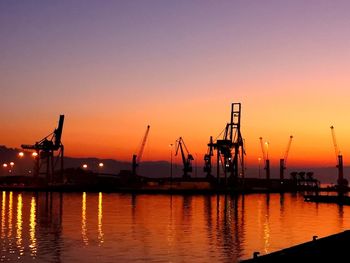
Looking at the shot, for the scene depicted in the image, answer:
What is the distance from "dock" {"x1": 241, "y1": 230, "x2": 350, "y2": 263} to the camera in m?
24.0

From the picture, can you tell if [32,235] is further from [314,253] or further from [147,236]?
[314,253]

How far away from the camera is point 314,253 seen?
25.9m

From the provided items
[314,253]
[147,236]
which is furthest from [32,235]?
[314,253]

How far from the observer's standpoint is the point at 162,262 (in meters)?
34.4

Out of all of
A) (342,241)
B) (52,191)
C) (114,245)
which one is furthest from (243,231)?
(52,191)

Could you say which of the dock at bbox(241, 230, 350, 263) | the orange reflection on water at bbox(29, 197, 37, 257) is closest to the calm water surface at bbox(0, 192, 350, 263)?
the orange reflection on water at bbox(29, 197, 37, 257)

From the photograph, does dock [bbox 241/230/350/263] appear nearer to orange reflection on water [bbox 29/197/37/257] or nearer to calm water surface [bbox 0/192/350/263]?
calm water surface [bbox 0/192/350/263]

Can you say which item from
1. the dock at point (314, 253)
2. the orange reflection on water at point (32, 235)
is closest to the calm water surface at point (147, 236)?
the orange reflection on water at point (32, 235)

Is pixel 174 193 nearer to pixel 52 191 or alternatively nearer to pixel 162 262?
pixel 52 191

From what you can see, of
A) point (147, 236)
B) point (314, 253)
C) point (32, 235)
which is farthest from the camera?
point (147, 236)

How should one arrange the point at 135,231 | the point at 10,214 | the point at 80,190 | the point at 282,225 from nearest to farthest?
the point at 135,231 → the point at 282,225 → the point at 10,214 → the point at 80,190

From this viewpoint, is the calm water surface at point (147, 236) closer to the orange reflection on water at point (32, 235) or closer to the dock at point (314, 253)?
the orange reflection on water at point (32, 235)

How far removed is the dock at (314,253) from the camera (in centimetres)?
2402

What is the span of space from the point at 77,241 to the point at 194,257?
11262 millimetres
